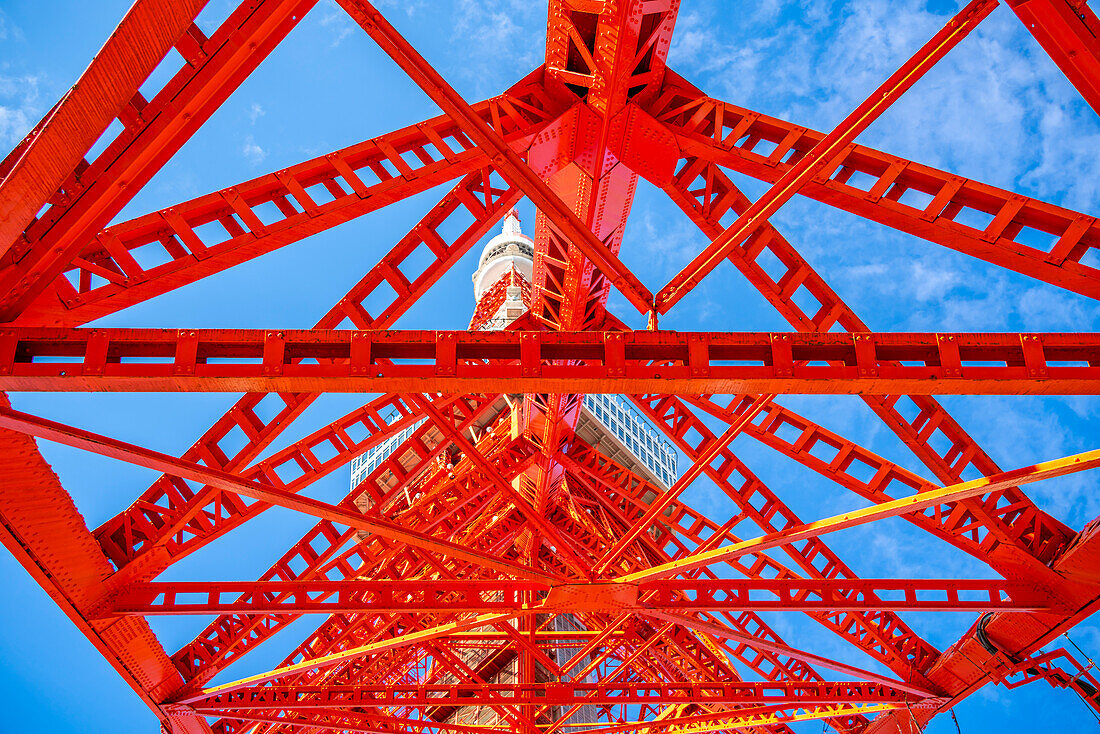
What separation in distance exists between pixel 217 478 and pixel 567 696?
432 inches

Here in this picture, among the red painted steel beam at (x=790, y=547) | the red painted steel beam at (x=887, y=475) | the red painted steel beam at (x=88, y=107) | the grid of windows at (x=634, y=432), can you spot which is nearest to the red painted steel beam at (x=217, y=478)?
the red painted steel beam at (x=88, y=107)

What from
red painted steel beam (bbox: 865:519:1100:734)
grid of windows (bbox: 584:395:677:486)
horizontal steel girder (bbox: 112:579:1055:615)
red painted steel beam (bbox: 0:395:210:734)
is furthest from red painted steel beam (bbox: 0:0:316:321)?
grid of windows (bbox: 584:395:677:486)

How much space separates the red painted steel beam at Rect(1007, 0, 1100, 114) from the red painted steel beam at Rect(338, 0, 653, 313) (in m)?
4.26

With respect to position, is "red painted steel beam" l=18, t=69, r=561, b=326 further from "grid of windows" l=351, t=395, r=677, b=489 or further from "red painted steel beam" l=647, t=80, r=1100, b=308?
"grid of windows" l=351, t=395, r=677, b=489

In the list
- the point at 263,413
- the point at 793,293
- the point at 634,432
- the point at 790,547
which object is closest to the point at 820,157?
the point at 793,293

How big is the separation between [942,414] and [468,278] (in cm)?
9405

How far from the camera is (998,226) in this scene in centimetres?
970

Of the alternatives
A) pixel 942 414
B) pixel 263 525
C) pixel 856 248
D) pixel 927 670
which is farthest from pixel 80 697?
pixel 856 248

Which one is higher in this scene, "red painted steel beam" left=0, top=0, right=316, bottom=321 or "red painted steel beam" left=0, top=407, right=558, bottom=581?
"red painted steel beam" left=0, top=0, right=316, bottom=321

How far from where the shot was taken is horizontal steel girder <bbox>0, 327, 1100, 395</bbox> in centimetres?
827

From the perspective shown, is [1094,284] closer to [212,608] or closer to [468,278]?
[212,608]

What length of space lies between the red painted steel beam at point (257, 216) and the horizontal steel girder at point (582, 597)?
5.77 meters

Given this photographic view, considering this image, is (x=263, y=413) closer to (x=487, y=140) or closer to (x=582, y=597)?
(x=487, y=140)

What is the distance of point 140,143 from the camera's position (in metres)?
8.24
